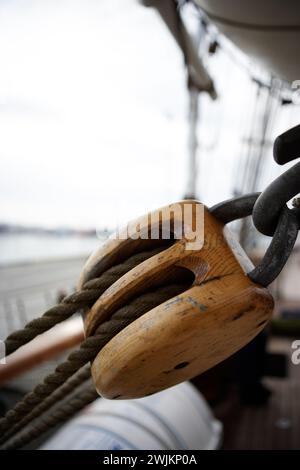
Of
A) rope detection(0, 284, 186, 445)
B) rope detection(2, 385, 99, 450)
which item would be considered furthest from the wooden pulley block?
rope detection(2, 385, 99, 450)

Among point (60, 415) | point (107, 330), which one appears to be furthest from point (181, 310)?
point (60, 415)

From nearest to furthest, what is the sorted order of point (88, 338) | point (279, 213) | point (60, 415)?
point (279, 213)
point (88, 338)
point (60, 415)

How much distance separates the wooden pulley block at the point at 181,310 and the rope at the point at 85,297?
15 mm

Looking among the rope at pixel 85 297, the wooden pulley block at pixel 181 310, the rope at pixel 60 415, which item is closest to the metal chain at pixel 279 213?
the wooden pulley block at pixel 181 310

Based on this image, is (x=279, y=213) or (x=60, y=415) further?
(x=60, y=415)

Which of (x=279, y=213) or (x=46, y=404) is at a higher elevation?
(x=279, y=213)

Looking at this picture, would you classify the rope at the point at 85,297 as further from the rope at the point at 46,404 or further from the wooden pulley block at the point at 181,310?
the rope at the point at 46,404

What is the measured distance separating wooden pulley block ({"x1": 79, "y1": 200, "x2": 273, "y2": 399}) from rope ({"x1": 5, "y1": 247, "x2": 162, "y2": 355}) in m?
0.02

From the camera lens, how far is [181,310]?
49 cm

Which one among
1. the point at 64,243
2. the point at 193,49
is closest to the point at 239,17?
the point at 193,49

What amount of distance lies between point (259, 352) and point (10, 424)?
8.74ft

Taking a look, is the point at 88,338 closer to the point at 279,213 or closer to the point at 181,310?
the point at 181,310

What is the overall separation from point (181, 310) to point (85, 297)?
0.53 feet
